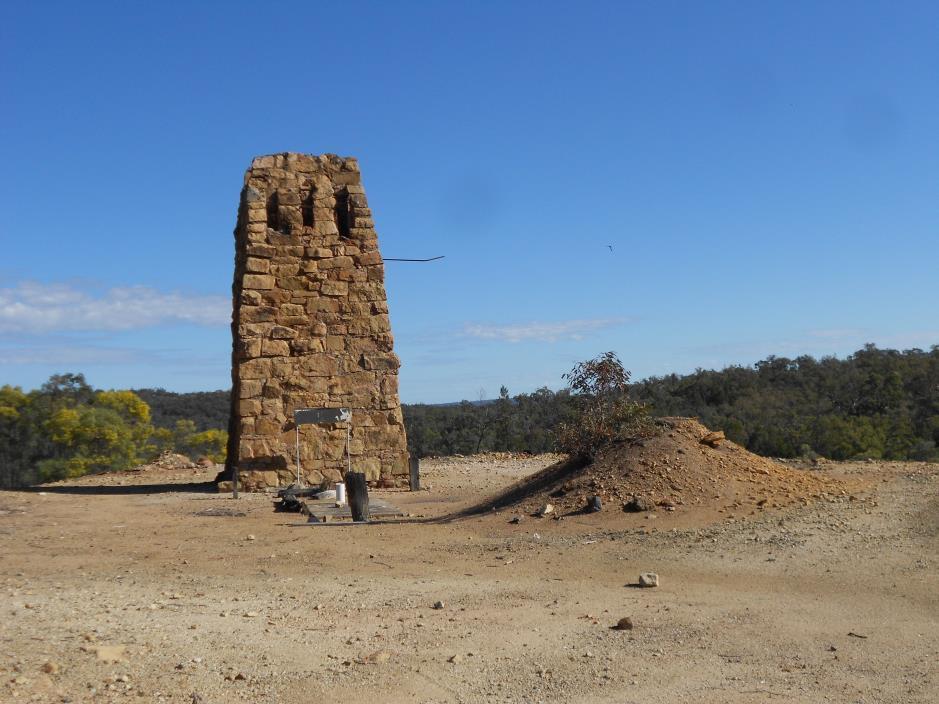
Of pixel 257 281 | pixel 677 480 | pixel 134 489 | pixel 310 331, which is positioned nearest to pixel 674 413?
pixel 310 331

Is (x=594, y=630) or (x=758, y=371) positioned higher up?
(x=758, y=371)

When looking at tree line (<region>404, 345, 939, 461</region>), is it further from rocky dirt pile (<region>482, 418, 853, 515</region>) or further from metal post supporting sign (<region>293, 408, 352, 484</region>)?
metal post supporting sign (<region>293, 408, 352, 484</region>)

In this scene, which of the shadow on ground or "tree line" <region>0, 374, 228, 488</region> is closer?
the shadow on ground

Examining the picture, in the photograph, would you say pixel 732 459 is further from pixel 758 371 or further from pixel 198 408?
pixel 198 408

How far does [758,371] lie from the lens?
105 ft

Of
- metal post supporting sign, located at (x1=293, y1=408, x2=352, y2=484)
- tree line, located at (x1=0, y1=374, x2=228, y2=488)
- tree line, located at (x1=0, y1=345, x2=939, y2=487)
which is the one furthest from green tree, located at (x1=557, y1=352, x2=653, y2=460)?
tree line, located at (x1=0, y1=374, x2=228, y2=488)

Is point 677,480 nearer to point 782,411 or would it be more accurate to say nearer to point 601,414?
point 601,414

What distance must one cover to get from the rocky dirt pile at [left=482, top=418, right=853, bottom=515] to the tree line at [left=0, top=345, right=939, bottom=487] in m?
1.15

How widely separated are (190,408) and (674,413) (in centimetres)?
3594

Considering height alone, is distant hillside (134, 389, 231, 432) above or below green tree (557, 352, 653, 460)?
above

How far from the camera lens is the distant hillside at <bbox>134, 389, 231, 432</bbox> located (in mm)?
46906

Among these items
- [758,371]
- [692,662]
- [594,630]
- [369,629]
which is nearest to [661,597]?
[594,630]

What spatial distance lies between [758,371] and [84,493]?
23657 mm

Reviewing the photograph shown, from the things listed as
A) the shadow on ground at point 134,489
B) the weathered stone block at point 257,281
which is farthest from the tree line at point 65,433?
the weathered stone block at point 257,281
